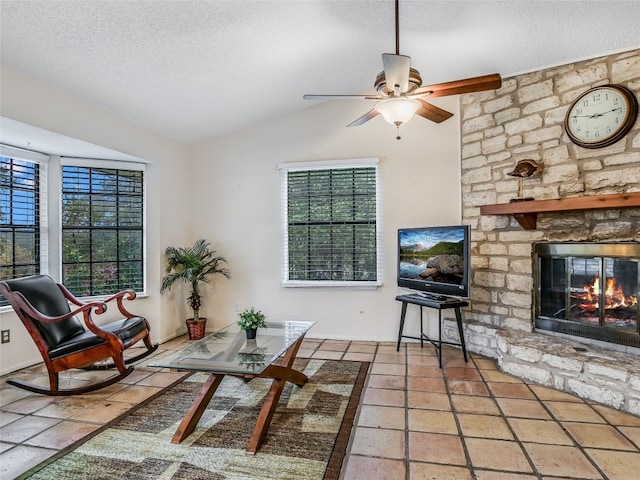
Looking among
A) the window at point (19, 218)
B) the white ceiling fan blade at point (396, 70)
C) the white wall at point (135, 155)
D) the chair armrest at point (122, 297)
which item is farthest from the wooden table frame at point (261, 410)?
the window at point (19, 218)

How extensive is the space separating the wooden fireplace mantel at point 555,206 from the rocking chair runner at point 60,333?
3.53 metres

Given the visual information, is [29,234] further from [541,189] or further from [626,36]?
[626,36]

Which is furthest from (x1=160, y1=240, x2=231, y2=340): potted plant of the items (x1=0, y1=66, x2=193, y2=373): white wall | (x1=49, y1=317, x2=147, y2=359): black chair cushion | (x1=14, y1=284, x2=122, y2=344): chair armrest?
(x1=14, y1=284, x2=122, y2=344): chair armrest

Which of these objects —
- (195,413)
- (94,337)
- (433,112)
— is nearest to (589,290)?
(433,112)

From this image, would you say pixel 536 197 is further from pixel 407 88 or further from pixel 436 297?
pixel 407 88

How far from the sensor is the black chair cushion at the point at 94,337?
287cm

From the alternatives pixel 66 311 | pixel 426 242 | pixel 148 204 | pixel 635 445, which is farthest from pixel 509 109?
pixel 66 311

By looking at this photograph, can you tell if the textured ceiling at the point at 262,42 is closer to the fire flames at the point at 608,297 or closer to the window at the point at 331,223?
the window at the point at 331,223

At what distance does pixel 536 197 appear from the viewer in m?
3.51

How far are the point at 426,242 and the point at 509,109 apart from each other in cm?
156

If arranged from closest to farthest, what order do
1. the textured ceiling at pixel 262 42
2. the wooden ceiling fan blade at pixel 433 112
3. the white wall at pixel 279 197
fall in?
the textured ceiling at pixel 262 42 < the wooden ceiling fan blade at pixel 433 112 < the white wall at pixel 279 197

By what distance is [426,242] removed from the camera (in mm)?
3861

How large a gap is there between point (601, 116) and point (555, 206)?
848mm

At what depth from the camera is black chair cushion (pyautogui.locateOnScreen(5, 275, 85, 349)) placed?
2.94 m
